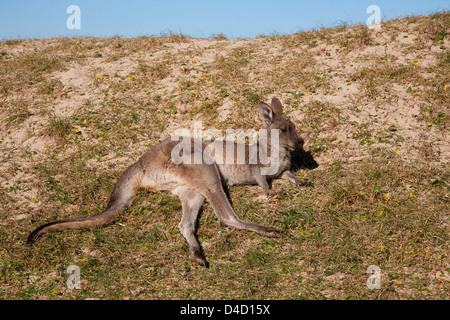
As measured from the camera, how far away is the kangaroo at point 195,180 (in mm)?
4805

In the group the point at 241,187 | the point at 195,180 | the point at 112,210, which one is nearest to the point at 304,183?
the point at 241,187

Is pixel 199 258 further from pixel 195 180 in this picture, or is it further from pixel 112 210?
pixel 112 210

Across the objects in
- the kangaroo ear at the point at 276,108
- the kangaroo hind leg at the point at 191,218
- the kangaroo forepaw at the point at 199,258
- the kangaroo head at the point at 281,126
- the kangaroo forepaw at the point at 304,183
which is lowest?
the kangaroo forepaw at the point at 199,258

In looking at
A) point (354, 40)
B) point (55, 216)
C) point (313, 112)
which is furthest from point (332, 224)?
point (354, 40)

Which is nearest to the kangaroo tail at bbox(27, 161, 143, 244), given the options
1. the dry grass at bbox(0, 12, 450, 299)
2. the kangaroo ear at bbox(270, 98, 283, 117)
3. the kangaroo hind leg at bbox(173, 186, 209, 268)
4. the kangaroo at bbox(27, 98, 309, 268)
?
the kangaroo at bbox(27, 98, 309, 268)

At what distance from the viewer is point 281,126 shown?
6008 mm

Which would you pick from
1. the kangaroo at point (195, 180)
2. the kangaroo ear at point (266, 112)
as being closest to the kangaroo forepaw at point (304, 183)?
the kangaroo at point (195, 180)

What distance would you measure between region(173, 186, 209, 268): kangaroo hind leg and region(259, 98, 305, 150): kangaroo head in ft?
5.24

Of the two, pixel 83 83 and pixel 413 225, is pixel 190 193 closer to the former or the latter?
pixel 413 225

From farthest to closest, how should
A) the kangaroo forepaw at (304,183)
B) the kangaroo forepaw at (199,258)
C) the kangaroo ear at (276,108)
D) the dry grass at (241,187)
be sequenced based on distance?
the kangaroo ear at (276,108), the kangaroo forepaw at (304,183), the kangaroo forepaw at (199,258), the dry grass at (241,187)

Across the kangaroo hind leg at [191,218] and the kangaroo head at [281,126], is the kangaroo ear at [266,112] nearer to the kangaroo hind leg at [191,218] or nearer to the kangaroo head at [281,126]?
the kangaroo head at [281,126]

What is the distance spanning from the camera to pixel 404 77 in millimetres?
7605

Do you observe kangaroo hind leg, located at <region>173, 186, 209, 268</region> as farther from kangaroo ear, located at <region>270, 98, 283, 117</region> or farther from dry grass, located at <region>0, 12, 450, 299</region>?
kangaroo ear, located at <region>270, 98, 283, 117</region>

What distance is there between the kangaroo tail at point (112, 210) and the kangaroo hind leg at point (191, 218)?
58 centimetres
